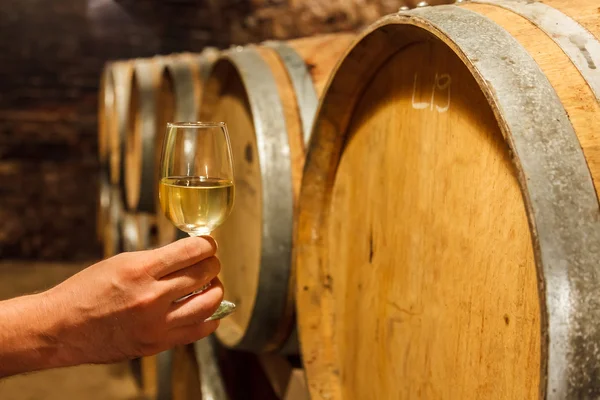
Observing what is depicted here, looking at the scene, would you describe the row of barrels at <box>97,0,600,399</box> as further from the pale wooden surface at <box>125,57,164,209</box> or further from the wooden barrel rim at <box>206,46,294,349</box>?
the pale wooden surface at <box>125,57,164,209</box>

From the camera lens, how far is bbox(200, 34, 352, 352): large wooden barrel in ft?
4.56

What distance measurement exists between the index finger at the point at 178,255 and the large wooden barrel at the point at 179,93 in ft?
4.00

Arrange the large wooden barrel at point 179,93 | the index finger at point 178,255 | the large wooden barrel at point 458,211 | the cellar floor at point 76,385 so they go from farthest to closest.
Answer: the cellar floor at point 76,385, the large wooden barrel at point 179,93, the index finger at point 178,255, the large wooden barrel at point 458,211

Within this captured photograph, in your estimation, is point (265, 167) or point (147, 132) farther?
point (147, 132)

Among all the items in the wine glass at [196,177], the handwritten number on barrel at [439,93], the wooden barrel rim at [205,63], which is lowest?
the wine glass at [196,177]

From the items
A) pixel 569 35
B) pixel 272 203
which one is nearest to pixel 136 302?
pixel 272 203

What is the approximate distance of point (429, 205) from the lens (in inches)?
36.7

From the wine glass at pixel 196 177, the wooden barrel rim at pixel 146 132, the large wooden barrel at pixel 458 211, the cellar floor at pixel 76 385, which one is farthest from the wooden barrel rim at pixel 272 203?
the cellar floor at pixel 76 385

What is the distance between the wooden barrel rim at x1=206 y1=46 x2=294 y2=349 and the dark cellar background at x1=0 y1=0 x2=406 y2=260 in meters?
3.95

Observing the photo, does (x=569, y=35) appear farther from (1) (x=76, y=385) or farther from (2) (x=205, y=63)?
(1) (x=76, y=385)

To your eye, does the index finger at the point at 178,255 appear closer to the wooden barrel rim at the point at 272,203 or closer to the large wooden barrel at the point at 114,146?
the wooden barrel rim at the point at 272,203

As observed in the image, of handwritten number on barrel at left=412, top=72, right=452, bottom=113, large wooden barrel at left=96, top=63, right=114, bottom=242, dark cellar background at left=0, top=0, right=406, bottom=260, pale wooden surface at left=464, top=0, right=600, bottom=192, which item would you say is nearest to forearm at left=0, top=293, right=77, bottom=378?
handwritten number on barrel at left=412, top=72, right=452, bottom=113

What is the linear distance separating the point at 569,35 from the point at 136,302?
2.13ft

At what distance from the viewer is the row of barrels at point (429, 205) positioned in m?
0.62
